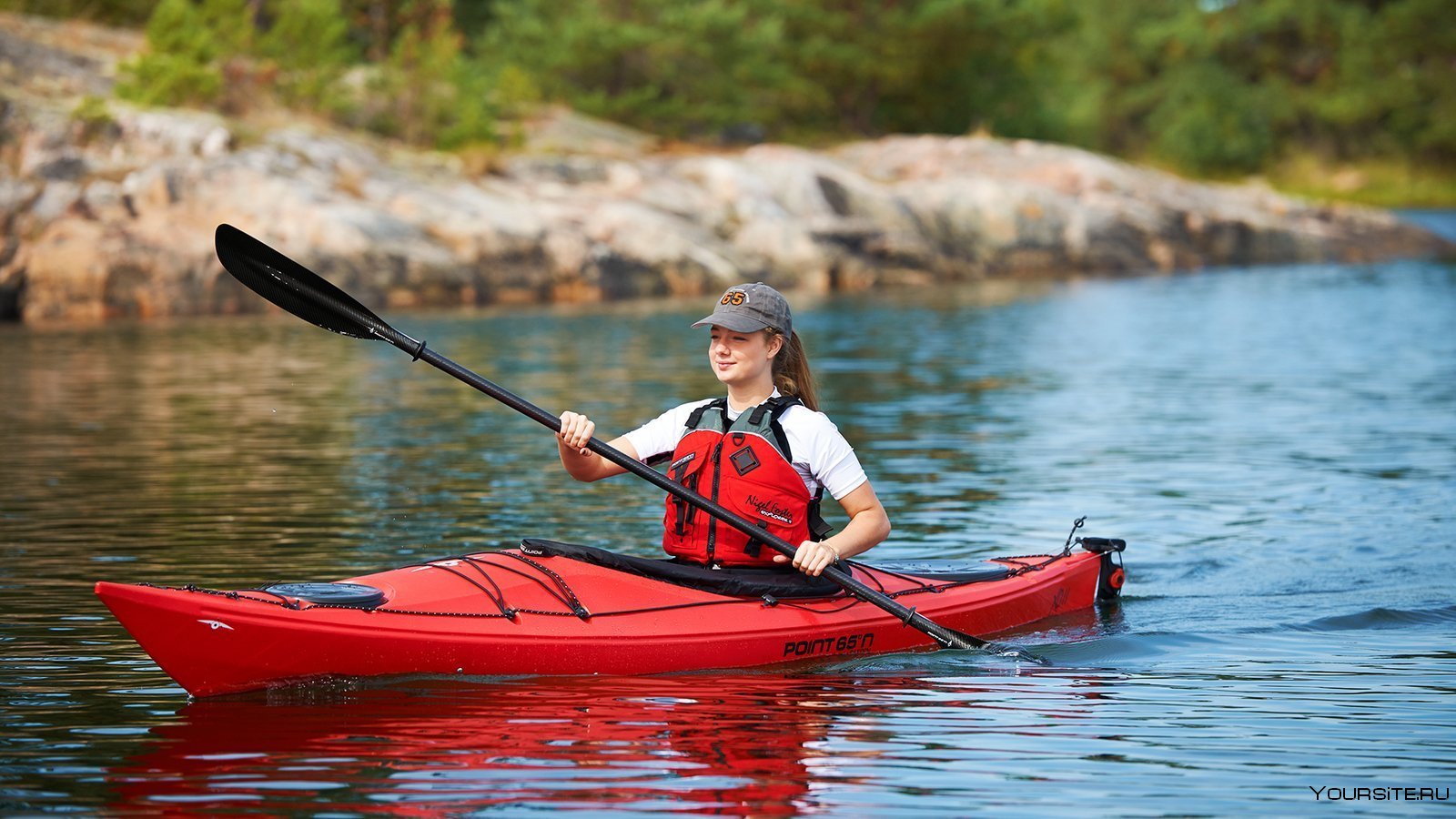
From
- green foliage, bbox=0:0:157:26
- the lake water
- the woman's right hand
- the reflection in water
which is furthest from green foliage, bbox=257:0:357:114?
the reflection in water

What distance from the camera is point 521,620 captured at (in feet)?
17.2

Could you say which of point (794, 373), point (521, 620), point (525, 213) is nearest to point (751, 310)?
point (794, 373)

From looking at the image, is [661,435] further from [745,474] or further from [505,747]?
[505,747]

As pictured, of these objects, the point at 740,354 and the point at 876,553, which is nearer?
the point at 740,354

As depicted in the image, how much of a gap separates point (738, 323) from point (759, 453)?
0.46 meters

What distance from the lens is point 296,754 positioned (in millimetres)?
4469

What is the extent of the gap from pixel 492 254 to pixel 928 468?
14.1 m

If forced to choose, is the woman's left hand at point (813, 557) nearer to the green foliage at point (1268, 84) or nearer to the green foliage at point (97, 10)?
the green foliage at point (97, 10)

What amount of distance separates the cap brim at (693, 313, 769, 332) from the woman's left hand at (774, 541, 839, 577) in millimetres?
681

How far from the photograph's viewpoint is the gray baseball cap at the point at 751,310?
5.18 m

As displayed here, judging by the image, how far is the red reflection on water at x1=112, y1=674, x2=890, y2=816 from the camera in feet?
13.4

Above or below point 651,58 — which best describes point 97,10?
above

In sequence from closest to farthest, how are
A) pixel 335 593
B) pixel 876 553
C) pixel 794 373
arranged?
pixel 335 593 → pixel 794 373 → pixel 876 553

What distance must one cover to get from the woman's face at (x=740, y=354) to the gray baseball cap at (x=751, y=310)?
0.05 meters
